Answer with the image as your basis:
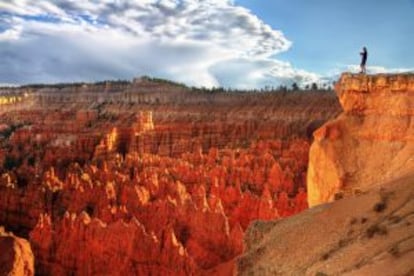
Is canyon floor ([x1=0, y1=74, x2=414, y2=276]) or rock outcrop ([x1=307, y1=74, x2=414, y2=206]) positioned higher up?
rock outcrop ([x1=307, y1=74, x2=414, y2=206])

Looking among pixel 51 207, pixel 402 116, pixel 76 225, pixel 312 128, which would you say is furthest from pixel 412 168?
pixel 312 128

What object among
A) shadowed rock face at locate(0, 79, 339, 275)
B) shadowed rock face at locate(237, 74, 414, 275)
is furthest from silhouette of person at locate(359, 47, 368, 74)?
shadowed rock face at locate(0, 79, 339, 275)

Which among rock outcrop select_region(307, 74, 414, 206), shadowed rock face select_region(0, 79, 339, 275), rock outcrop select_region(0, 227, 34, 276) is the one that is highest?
rock outcrop select_region(307, 74, 414, 206)

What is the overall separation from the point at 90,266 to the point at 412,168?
15.0m

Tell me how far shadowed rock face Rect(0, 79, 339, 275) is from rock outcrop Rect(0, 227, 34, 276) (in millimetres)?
1465

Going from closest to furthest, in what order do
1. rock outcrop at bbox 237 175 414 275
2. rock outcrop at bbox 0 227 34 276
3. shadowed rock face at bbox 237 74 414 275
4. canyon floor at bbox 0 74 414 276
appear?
1. rock outcrop at bbox 237 175 414 275
2. shadowed rock face at bbox 237 74 414 275
3. canyon floor at bbox 0 74 414 276
4. rock outcrop at bbox 0 227 34 276

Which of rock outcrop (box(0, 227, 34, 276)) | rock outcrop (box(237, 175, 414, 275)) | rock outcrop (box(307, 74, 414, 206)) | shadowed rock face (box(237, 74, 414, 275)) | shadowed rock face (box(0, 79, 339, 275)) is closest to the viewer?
rock outcrop (box(237, 175, 414, 275))

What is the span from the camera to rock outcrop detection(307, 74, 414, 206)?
1272cm

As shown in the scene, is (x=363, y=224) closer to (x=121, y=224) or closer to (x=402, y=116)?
(x=402, y=116)

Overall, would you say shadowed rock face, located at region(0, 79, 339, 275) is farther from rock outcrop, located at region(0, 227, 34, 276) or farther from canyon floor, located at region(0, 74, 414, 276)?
rock outcrop, located at region(0, 227, 34, 276)

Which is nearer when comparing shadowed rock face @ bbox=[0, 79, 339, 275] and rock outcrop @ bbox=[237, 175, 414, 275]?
rock outcrop @ bbox=[237, 175, 414, 275]

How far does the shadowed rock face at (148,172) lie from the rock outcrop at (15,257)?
146cm

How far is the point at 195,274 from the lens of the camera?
20609 millimetres

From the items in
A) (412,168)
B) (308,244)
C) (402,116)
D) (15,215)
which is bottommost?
(15,215)
